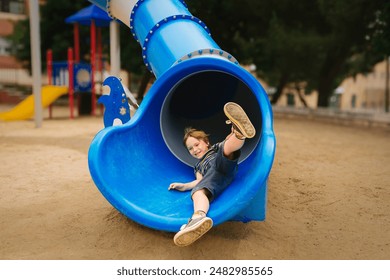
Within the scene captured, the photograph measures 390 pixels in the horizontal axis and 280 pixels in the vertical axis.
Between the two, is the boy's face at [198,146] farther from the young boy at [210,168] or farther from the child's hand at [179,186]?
the child's hand at [179,186]

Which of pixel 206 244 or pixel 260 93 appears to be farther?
pixel 260 93

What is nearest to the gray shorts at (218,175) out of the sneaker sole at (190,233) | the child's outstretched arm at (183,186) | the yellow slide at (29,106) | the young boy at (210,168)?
the young boy at (210,168)

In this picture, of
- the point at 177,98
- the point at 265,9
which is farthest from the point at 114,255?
the point at 265,9

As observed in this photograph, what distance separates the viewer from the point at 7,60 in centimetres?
2327

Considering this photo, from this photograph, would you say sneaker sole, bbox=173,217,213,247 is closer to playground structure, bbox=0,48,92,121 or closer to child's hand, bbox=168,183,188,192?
child's hand, bbox=168,183,188,192

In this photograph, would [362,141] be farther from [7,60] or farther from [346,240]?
[7,60]

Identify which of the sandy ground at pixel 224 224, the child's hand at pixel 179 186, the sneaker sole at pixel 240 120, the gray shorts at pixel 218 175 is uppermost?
the sneaker sole at pixel 240 120

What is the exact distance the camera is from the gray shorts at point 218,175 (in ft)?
8.96

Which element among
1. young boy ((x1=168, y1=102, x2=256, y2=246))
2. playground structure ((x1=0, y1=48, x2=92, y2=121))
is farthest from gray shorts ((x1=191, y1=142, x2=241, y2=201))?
playground structure ((x1=0, y1=48, x2=92, y2=121))

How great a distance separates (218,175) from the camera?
110 inches

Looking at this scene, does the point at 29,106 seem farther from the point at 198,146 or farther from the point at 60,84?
the point at 198,146

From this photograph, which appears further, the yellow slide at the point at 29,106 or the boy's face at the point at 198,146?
the yellow slide at the point at 29,106

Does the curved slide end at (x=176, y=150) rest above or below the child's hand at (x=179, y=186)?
above
